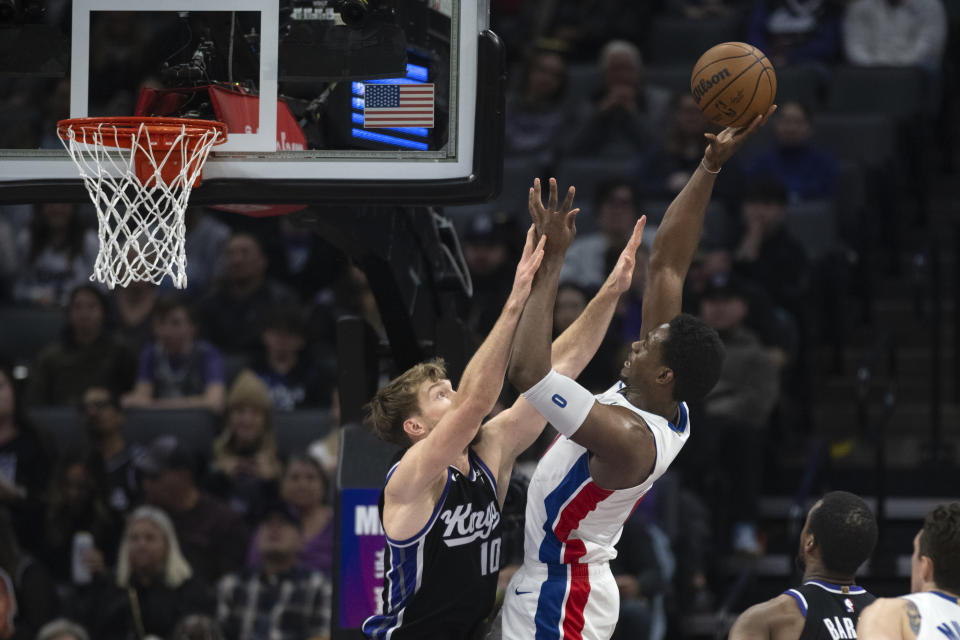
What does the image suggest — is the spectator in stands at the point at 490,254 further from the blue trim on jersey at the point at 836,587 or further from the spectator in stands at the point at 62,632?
the blue trim on jersey at the point at 836,587

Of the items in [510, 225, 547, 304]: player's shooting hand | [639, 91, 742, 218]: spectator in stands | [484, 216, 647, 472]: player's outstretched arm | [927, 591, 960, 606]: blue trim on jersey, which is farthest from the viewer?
[639, 91, 742, 218]: spectator in stands

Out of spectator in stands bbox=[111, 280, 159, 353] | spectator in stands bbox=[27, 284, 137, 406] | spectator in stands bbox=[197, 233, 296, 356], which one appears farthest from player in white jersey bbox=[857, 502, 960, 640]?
spectator in stands bbox=[111, 280, 159, 353]

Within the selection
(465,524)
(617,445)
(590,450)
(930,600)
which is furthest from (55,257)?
(930,600)

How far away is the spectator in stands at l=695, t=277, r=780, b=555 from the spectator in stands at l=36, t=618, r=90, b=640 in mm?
3401

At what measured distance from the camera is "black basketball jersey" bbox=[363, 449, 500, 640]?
4426 mm

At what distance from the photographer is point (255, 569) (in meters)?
8.02

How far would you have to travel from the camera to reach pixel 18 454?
334 inches

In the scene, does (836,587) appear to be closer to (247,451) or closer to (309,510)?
(309,510)

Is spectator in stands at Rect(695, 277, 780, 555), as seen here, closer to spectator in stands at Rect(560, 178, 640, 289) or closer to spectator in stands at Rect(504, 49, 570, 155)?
spectator in stands at Rect(560, 178, 640, 289)

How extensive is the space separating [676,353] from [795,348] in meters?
4.56

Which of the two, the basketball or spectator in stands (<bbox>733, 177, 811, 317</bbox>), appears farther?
spectator in stands (<bbox>733, 177, 811, 317</bbox>)

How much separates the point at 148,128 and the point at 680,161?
221 inches

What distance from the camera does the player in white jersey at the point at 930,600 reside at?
162 inches

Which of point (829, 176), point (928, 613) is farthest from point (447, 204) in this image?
point (829, 176)
